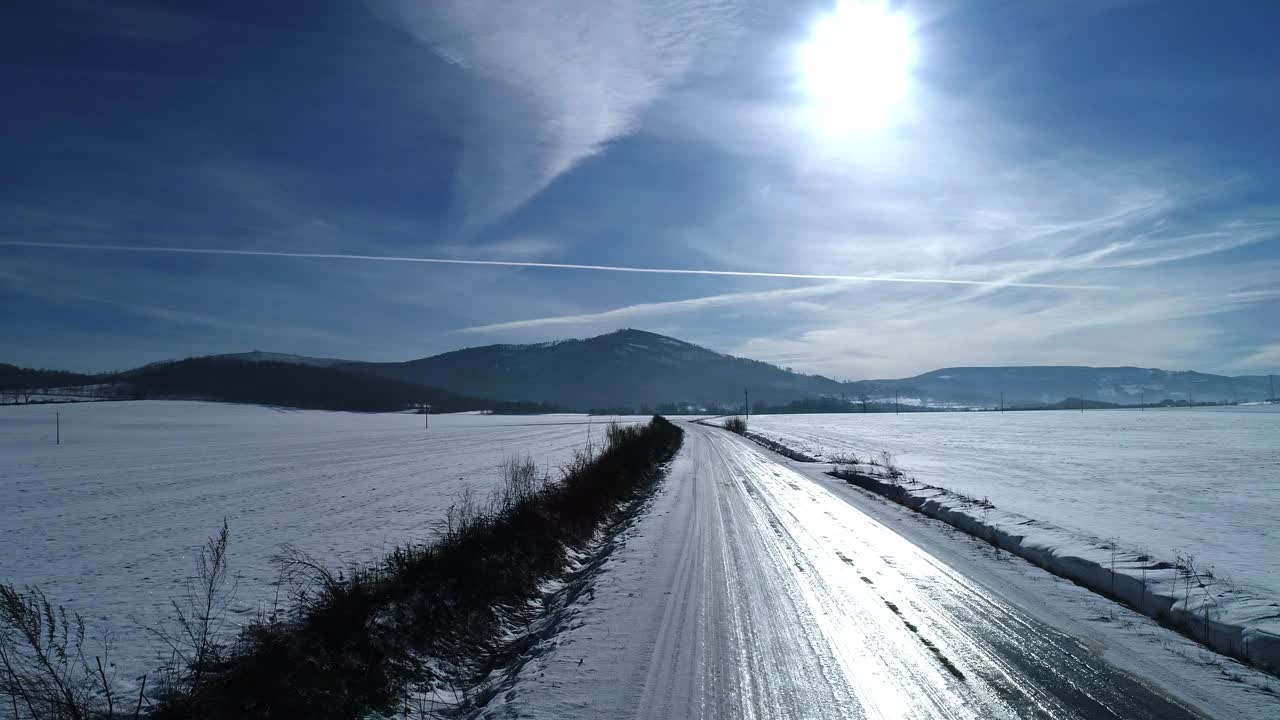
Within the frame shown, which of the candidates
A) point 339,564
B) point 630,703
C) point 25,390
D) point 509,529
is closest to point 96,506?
point 339,564

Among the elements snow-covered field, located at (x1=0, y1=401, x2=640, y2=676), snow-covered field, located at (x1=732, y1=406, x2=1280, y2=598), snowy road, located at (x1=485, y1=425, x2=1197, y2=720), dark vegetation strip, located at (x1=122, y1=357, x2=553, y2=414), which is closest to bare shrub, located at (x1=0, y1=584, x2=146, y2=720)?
snow-covered field, located at (x1=0, y1=401, x2=640, y2=676)

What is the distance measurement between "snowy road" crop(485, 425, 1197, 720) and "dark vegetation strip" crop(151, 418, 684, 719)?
0.86m

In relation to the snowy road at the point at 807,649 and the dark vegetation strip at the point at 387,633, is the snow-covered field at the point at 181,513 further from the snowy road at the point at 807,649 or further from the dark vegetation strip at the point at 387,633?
the snowy road at the point at 807,649

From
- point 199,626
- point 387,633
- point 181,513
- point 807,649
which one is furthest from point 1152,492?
point 181,513

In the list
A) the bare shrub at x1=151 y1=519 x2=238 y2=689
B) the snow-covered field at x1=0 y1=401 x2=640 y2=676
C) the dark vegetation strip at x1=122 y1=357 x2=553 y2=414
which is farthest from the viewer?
the dark vegetation strip at x1=122 y1=357 x2=553 y2=414

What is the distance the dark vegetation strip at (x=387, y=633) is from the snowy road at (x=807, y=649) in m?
0.86

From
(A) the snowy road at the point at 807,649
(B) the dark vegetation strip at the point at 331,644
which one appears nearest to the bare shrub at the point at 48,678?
(B) the dark vegetation strip at the point at 331,644

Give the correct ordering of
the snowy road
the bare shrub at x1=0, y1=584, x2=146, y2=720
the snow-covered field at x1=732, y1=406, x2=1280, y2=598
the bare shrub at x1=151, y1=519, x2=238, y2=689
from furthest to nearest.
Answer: the snow-covered field at x1=732, y1=406, x2=1280, y2=598 < the bare shrub at x1=151, y1=519, x2=238, y2=689 < the snowy road < the bare shrub at x1=0, y1=584, x2=146, y2=720

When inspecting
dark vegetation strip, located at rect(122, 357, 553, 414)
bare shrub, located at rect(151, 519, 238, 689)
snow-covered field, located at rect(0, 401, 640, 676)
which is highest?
dark vegetation strip, located at rect(122, 357, 553, 414)

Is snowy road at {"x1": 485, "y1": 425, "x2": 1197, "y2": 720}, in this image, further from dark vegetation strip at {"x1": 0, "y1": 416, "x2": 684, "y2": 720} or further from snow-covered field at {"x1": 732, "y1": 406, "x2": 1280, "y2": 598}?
snow-covered field at {"x1": 732, "y1": 406, "x2": 1280, "y2": 598}

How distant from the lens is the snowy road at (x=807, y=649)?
14.3ft

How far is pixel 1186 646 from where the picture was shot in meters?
5.48

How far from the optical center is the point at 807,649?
17.6 ft

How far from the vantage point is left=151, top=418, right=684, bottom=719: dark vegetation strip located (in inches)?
172
